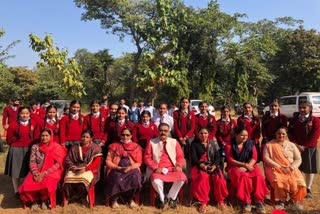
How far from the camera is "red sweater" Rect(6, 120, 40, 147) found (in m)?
5.89

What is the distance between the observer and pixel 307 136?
5.98 m

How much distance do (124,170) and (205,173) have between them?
51.5 inches

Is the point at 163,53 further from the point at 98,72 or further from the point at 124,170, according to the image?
the point at 124,170

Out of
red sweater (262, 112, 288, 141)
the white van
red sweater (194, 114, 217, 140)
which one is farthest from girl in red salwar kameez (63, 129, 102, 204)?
the white van

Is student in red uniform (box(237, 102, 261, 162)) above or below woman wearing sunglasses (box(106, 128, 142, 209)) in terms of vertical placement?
above

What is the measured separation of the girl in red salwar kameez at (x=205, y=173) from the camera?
5469 millimetres

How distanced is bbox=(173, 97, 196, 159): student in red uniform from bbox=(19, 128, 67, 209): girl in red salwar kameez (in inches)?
85.7

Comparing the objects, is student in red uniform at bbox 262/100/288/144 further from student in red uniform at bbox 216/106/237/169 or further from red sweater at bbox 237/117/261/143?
student in red uniform at bbox 216/106/237/169

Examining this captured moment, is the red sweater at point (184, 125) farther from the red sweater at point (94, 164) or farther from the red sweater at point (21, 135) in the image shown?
the red sweater at point (21, 135)

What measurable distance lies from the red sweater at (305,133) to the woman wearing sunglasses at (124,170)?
2763mm

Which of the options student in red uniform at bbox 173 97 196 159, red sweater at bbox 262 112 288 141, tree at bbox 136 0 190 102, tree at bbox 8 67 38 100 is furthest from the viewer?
tree at bbox 8 67 38 100

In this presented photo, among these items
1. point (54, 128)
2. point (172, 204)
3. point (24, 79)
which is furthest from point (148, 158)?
point (24, 79)

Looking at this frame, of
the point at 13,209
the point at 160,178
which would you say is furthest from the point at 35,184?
the point at 160,178

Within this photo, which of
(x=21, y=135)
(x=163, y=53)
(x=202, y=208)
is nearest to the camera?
(x=202, y=208)
